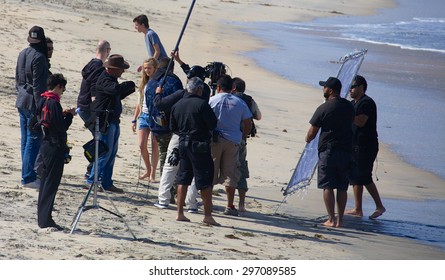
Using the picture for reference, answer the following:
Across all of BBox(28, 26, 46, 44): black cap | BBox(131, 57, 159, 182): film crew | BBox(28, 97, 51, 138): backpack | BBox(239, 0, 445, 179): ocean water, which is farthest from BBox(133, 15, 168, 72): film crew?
BBox(239, 0, 445, 179): ocean water

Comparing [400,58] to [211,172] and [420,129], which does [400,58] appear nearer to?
[420,129]

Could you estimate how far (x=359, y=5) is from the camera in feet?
165

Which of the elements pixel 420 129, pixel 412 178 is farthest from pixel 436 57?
pixel 412 178

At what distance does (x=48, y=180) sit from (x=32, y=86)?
75.1 inches

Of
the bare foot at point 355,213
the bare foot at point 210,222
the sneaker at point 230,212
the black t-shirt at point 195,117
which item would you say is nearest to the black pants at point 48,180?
the black t-shirt at point 195,117

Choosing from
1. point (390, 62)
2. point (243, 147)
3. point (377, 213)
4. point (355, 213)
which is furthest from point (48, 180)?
point (390, 62)

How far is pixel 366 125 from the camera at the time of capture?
11.8m

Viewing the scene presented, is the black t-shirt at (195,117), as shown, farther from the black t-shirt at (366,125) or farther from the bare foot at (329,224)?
the black t-shirt at (366,125)

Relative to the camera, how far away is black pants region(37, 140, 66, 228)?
938 centimetres

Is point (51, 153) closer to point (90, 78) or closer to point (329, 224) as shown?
point (90, 78)

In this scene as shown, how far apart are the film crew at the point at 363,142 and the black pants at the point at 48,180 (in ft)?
12.4

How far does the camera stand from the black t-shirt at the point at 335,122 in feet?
35.9

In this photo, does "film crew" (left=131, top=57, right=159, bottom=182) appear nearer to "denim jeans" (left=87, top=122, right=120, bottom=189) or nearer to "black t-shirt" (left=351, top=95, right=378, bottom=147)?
"denim jeans" (left=87, top=122, right=120, bottom=189)
